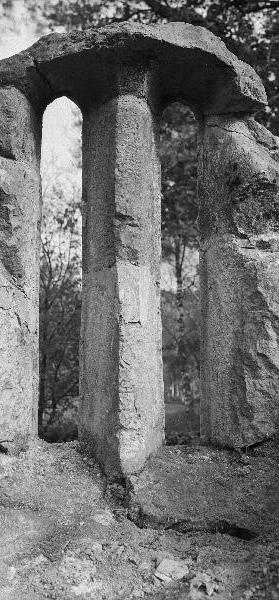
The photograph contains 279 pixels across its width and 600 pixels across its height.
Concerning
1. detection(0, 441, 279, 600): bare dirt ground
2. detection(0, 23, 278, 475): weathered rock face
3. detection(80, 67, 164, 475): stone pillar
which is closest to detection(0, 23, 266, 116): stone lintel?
detection(0, 23, 278, 475): weathered rock face

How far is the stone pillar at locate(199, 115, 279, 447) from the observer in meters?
3.19

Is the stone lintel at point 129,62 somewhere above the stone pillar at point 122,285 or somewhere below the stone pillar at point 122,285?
above

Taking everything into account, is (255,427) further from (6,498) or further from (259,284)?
(6,498)

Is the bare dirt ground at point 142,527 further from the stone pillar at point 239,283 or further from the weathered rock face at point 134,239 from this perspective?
the stone pillar at point 239,283

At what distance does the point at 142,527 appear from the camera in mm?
2711

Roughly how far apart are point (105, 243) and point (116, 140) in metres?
0.63

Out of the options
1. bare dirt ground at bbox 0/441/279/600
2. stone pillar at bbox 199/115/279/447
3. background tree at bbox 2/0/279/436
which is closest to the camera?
bare dirt ground at bbox 0/441/279/600

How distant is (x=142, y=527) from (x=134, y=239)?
1581mm

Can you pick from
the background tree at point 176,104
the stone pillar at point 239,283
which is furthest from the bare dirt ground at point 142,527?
the background tree at point 176,104

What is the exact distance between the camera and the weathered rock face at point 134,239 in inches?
121

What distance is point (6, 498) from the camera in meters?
2.76

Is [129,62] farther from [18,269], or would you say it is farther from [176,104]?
[176,104]

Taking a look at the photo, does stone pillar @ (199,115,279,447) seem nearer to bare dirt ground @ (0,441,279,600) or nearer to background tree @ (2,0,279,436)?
bare dirt ground @ (0,441,279,600)

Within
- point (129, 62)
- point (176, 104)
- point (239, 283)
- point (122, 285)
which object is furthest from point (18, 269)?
point (176, 104)
